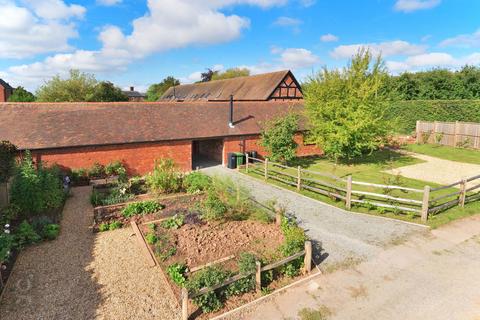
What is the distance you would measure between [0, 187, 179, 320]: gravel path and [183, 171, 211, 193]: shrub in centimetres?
401

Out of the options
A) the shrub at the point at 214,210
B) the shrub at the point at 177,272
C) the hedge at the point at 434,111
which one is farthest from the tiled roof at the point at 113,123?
the hedge at the point at 434,111

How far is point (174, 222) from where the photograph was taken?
9.27m

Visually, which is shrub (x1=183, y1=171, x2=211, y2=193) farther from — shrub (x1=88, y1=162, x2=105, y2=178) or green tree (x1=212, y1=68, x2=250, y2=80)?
green tree (x1=212, y1=68, x2=250, y2=80)

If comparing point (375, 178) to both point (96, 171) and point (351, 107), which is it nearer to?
point (351, 107)

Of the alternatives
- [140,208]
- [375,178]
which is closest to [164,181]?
[140,208]

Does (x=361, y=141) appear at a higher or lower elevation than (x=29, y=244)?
higher

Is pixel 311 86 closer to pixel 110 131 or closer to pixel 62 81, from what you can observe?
pixel 110 131

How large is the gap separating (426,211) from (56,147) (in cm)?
1615

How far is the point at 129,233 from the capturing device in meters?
9.30

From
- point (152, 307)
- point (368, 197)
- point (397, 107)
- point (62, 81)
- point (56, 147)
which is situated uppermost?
point (62, 81)

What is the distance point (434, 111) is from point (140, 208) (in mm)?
27905

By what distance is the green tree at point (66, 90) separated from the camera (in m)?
36.9

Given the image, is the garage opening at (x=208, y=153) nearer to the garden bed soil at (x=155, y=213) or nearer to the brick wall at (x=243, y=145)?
the brick wall at (x=243, y=145)

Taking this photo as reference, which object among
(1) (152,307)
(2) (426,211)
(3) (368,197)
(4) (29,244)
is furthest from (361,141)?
(4) (29,244)
